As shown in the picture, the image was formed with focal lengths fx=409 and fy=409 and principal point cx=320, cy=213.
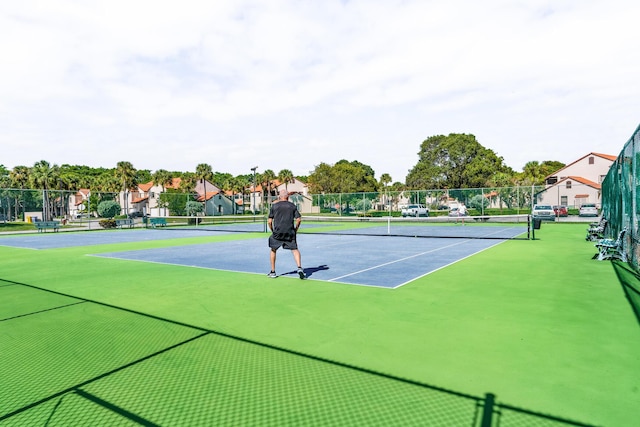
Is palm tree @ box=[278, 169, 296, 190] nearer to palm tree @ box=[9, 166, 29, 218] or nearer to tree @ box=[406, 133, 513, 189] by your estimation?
tree @ box=[406, 133, 513, 189]

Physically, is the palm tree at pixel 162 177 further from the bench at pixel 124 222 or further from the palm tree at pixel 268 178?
the bench at pixel 124 222

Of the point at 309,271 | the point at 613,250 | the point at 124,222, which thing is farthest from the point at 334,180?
the point at 309,271

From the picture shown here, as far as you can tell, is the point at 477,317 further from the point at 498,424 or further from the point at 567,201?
the point at 567,201

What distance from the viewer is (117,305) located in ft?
22.0

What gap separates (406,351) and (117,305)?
15.8 ft

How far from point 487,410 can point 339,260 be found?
867 cm

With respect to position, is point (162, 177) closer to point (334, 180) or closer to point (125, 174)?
point (125, 174)

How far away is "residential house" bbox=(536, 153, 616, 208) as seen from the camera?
5731 cm

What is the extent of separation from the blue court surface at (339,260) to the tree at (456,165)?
A: 5866 cm

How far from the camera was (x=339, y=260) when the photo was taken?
38.8 ft

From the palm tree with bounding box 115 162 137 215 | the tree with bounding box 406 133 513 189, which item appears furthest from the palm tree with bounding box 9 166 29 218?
the tree with bounding box 406 133 513 189

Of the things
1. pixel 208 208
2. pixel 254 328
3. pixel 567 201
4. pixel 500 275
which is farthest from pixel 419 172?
pixel 254 328

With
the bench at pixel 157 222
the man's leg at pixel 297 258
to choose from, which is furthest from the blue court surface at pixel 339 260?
the bench at pixel 157 222

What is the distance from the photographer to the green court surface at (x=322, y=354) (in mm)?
3240
